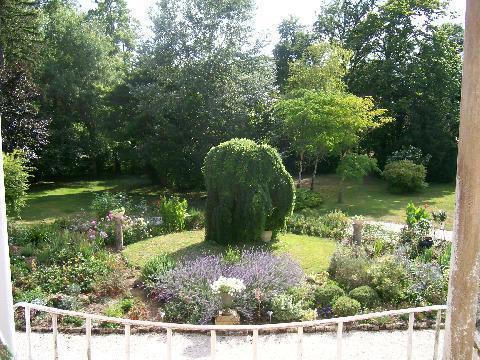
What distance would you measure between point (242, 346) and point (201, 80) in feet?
44.1

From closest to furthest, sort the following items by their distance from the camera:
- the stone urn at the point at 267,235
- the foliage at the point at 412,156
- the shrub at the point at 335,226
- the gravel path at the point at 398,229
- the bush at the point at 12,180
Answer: the stone urn at the point at 267,235
the bush at the point at 12,180
the gravel path at the point at 398,229
the shrub at the point at 335,226
the foliage at the point at 412,156

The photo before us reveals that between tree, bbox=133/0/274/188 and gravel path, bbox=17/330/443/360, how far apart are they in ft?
41.2

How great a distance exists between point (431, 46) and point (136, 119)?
48.4 feet

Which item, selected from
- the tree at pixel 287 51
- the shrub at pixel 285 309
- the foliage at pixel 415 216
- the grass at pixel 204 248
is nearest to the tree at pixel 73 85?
the tree at pixel 287 51

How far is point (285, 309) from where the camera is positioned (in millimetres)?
8727

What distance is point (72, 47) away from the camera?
2512 centimetres

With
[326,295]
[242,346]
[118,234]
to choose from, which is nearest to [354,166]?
[118,234]

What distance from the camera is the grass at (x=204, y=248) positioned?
1199cm

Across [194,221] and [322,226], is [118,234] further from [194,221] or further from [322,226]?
[322,226]

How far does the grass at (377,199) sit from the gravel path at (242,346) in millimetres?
9274

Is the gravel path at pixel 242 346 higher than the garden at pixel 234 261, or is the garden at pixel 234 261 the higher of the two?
the garden at pixel 234 261

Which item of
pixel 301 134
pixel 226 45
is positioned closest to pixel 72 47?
pixel 226 45

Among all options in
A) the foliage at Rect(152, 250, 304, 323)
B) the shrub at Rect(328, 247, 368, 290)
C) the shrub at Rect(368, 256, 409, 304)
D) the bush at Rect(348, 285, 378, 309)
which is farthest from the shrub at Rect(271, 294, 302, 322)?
the shrub at Rect(368, 256, 409, 304)

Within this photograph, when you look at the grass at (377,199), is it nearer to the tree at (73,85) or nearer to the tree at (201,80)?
the tree at (201,80)
